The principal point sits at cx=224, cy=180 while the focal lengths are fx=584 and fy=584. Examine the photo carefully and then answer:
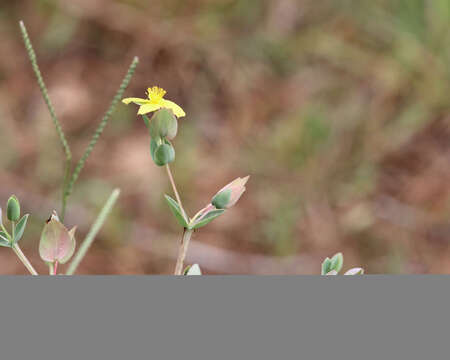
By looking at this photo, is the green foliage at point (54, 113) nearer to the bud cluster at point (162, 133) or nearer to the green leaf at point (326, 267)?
the bud cluster at point (162, 133)

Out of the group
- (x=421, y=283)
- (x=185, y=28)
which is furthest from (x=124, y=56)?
(x=421, y=283)

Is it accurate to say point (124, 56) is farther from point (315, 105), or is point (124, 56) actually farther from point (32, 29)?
point (315, 105)

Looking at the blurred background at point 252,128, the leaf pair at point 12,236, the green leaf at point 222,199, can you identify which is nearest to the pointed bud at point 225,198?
the green leaf at point 222,199

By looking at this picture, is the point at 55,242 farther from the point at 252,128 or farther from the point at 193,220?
the point at 252,128

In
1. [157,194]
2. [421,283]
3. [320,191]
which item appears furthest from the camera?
[157,194]

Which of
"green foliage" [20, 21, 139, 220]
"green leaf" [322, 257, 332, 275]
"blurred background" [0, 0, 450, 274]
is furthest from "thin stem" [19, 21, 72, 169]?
"blurred background" [0, 0, 450, 274]

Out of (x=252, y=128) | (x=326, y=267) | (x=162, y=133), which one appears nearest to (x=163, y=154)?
(x=162, y=133)

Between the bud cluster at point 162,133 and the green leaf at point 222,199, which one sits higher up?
the bud cluster at point 162,133
